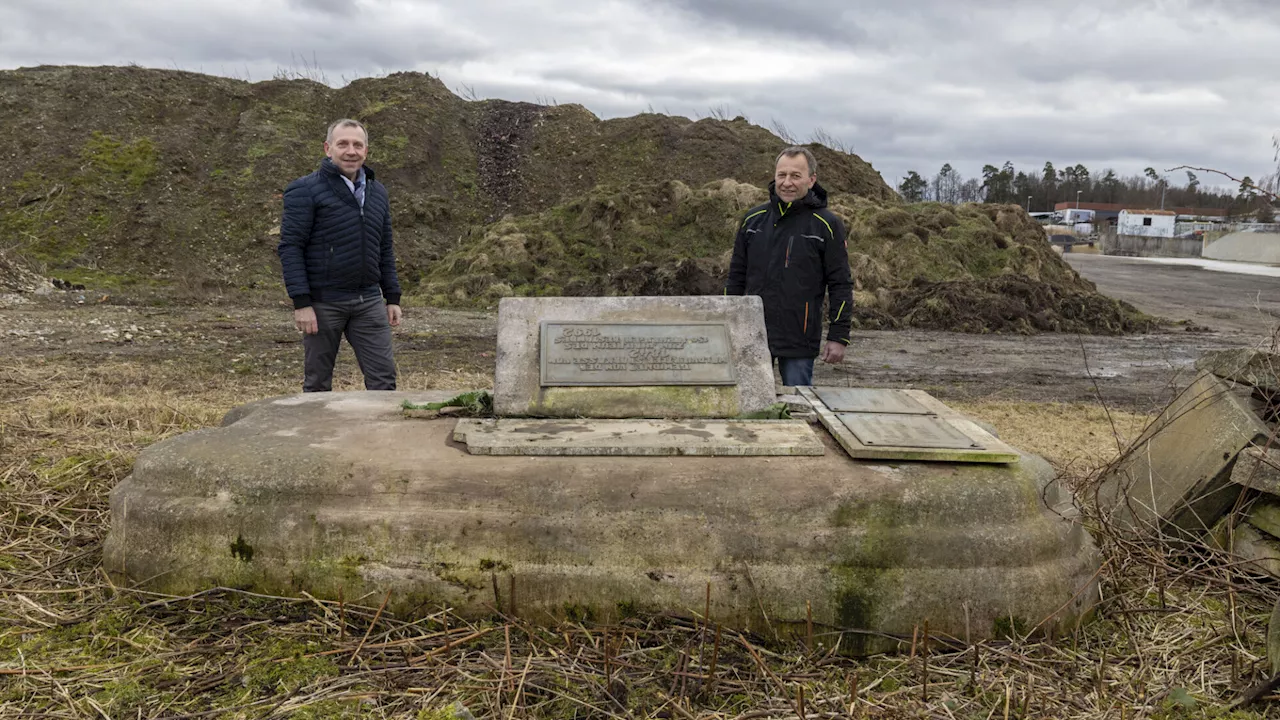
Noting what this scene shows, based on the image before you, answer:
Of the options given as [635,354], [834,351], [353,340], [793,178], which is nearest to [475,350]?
[353,340]

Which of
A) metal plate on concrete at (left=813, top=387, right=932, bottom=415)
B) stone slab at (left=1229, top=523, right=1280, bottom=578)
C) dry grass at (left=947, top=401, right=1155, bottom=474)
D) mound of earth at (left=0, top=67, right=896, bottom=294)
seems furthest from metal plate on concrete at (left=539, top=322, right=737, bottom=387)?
mound of earth at (left=0, top=67, right=896, bottom=294)

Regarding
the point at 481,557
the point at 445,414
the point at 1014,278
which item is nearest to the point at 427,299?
the point at 1014,278

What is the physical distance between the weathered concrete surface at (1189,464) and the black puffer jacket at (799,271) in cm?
165

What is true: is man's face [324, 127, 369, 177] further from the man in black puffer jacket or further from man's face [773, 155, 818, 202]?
man's face [773, 155, 818, 202]

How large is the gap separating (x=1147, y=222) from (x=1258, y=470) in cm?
6779

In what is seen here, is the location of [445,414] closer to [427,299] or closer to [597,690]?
[597,690]

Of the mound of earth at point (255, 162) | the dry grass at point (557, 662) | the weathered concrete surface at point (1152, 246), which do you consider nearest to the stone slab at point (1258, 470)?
the dry grass at point (557, 662)

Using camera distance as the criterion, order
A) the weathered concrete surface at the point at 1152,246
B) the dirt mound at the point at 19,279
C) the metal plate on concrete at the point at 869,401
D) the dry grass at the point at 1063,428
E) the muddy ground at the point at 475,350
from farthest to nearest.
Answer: the weathered concrete surface at the point at 1152,246 < the dirt mound at the point at 19,279 < the muddy ground at the point at 475,350 < the dry grass at the point at 1063,428 < the metal plate on concrete at the point at 869,401

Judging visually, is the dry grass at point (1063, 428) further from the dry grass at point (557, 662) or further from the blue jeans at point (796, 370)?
the dry grass at point (557, 662)

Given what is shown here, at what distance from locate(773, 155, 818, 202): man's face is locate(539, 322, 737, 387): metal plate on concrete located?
3.11ft

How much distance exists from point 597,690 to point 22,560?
107 inches

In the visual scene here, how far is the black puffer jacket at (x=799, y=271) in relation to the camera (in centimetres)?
484

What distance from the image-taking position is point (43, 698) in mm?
2826

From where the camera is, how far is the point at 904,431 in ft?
12.5
